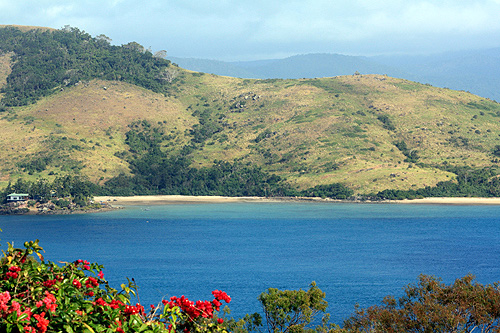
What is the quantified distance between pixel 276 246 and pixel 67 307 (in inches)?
3814

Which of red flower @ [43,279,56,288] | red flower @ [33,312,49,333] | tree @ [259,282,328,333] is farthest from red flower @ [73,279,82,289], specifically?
tree @ [259,282,328,333]

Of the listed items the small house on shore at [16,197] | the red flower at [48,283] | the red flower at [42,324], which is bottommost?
the small house on shore at [16,197]

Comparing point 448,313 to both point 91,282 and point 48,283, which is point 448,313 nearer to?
point 91,282

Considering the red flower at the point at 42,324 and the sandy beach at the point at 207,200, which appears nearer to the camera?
the red flower at the point at 42,324

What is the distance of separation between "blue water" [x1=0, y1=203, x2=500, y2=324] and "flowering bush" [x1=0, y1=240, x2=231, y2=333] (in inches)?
1712

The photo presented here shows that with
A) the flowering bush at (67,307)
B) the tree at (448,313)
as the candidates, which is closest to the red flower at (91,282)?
the flowering bush at (67,307)

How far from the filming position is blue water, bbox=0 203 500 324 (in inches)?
2889

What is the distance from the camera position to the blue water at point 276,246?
7338cm

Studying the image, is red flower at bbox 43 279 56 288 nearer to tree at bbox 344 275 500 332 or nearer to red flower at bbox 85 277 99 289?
red flower at bbox 85 277 99 289

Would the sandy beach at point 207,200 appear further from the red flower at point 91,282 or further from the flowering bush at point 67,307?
the flowering bush at point 67,307

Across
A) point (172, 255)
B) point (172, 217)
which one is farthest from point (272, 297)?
point (172, 217)

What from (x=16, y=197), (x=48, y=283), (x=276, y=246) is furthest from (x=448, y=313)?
(x=16, y=197)

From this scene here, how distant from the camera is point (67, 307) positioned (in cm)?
1163

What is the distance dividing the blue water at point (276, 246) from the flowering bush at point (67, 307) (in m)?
43.5
